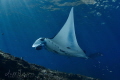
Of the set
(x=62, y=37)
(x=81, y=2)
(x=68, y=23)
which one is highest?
(x=81, y=2)

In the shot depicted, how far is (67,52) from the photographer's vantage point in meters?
6.22

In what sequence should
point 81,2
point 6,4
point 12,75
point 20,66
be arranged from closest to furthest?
point 12,75 < point 20,66 < point 81,2 < point 6,4

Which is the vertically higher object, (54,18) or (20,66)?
(54,18)

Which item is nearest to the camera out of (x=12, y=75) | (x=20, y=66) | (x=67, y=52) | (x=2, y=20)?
(x=12, y=75)

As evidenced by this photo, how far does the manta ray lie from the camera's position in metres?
5.97

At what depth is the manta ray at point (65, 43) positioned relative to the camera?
5.97 meters

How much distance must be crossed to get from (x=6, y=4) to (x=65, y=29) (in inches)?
814

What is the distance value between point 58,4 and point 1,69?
19.1 m

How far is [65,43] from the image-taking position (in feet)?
21.3

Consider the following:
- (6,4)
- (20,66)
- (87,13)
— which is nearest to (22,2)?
(6,4)

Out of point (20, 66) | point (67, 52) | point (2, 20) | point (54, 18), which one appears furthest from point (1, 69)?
point (2, 20)

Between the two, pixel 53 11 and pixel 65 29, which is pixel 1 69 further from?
pixel 53 11

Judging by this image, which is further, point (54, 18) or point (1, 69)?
point (54, 18)

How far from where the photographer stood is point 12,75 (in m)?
4.05
